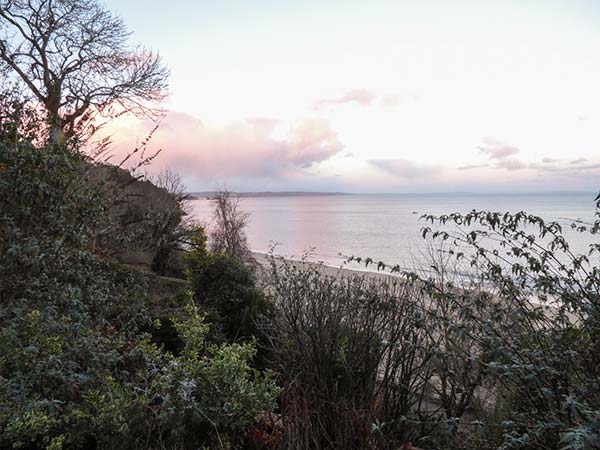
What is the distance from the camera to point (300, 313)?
15.2 feet

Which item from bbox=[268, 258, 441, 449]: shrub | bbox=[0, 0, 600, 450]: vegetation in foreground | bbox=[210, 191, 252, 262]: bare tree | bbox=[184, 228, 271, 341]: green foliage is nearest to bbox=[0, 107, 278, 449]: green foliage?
bbox=[0, 0, 600, 450]: vegetation in foreground

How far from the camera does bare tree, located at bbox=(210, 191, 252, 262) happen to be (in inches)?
746

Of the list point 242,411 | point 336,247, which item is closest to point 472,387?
point 242,411

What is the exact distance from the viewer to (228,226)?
1975cm

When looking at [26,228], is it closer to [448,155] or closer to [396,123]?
[448,155]

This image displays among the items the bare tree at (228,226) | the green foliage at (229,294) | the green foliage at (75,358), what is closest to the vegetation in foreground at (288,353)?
the green foliage at (75,358)

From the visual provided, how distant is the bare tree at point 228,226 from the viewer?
18.9 metres

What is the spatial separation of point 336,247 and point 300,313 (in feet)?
90.5

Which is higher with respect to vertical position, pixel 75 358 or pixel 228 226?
pixel 75 358

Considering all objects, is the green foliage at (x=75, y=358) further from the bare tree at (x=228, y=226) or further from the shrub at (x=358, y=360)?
the bare tree at (x=228, y=226)

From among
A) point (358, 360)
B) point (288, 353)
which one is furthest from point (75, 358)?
point (358, 360)

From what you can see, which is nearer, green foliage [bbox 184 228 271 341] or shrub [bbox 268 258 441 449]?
shrub [bbox 268 258 441 449]

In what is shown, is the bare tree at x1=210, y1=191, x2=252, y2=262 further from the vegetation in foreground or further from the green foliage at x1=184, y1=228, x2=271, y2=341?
the vegetation in foreground

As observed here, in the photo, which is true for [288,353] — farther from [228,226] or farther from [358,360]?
[228,226]
